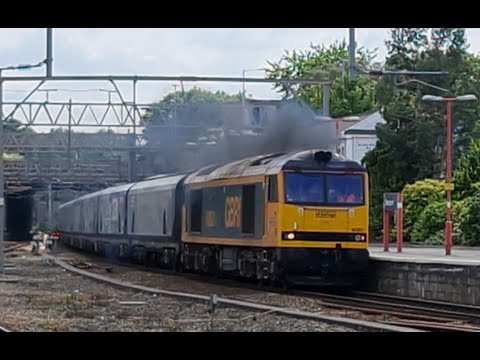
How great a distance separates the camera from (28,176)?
64.9 m

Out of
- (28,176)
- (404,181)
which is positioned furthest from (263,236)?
(28,176)

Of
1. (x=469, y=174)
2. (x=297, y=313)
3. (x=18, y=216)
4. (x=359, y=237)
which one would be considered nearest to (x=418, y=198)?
(x=469, y=174)

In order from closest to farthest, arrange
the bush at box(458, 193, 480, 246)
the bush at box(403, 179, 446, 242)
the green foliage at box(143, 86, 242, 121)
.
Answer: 1. the green foliage at box(143, 86, 242, 121)
2. the bush at box(458, 193, 480, 246)
3. the bush at box(403, 179, 446, 242)

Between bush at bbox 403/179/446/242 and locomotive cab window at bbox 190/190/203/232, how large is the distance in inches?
969

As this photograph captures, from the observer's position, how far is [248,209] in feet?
78.4

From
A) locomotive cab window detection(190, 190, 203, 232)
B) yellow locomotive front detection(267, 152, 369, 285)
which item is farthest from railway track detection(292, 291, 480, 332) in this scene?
locomotive cab window detection(190, 190, 203, 232)

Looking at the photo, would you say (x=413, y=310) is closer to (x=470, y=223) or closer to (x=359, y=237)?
(x=359, y=237)

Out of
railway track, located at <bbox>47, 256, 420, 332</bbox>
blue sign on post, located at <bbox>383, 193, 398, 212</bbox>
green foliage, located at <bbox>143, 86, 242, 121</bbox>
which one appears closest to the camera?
railway track, located at <bbox>47, 256, 420, 332</bbox>

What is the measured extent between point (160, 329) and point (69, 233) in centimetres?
4989

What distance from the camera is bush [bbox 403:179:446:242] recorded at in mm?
52000

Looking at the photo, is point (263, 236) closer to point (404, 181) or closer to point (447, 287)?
point (447, 287)

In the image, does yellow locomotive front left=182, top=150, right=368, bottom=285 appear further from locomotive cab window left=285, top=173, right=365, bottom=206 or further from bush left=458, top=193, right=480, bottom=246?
bush left=458, top=193, right=480, bottom=246

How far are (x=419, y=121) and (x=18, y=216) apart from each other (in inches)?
1417

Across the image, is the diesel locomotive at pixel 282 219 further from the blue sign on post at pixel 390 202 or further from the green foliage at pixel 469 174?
the green foliage at pixel 469 174
